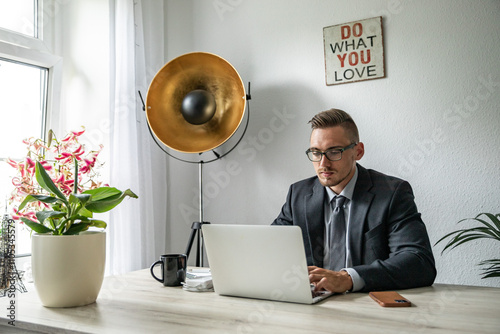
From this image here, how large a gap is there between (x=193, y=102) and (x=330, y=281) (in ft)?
5.08

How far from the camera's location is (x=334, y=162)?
2004 mm

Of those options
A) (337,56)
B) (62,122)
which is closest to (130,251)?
(62,122)

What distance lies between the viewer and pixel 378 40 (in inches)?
105

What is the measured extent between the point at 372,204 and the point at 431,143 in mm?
879

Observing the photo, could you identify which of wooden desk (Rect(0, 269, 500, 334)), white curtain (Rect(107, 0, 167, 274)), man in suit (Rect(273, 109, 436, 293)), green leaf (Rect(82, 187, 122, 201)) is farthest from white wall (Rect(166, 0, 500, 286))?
green leaf (Rect(82, 187, 122, 201))

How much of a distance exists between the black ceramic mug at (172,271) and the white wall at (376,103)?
4.79 feet

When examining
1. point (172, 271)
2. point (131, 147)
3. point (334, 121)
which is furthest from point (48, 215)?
point (131, 147)

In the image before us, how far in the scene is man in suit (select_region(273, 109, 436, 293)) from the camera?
1759mm

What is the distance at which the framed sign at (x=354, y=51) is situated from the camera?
268 centimetres

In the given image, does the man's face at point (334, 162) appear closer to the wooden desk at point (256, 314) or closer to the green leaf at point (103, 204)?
the wooden desk at point (256, 314)

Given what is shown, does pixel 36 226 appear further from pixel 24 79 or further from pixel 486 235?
pixel 486 235

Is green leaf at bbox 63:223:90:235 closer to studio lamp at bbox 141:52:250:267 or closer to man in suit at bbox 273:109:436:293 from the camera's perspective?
man in suit at bbox 273:109:436:293

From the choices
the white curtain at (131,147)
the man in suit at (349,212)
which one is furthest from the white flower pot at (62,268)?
the white curtain at (131,147)

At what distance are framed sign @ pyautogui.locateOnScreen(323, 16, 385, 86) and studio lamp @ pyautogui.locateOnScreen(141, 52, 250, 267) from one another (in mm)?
584
